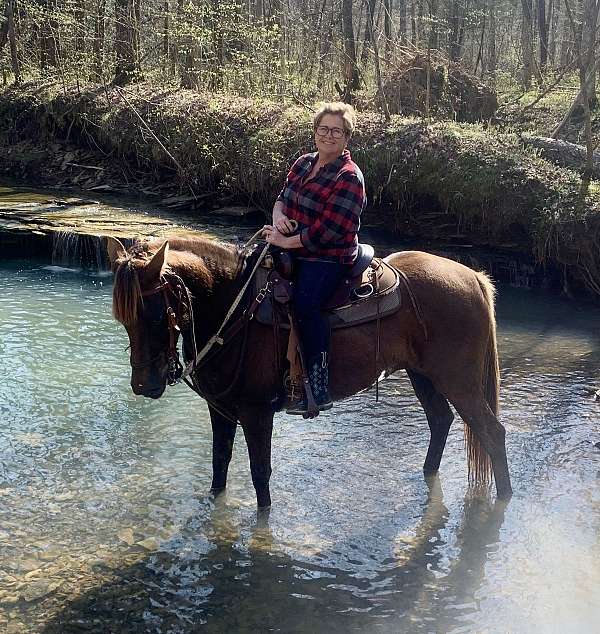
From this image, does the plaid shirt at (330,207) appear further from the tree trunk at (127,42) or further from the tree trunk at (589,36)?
the tree trunk at (127,42)

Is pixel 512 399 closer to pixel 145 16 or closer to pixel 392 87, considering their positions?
pixel 392 87

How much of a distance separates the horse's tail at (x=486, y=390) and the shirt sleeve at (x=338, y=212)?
4.18 ft

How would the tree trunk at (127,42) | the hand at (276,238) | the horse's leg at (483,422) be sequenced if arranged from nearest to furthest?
the hand at (276,238) < the horse's leg at (483,422) < the tree trunk at (127,42)

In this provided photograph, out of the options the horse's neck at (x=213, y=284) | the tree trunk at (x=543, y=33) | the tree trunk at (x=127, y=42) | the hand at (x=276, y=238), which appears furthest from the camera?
the tree trunk at (x=543, y=33)

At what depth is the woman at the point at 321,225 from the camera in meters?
4.35

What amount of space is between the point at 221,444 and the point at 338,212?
1.82 m

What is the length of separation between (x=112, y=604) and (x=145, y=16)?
17.6m

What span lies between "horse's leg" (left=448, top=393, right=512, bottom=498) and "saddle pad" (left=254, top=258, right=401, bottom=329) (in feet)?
2.72

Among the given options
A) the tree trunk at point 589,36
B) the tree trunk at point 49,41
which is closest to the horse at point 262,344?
the tree trunk at point 589,36

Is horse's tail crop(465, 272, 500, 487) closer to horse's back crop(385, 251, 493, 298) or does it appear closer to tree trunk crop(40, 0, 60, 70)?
horse's back crop(385, 251, 493, 298)

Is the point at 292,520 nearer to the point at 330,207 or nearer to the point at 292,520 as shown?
the point at 292,520

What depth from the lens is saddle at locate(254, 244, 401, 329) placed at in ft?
14.7

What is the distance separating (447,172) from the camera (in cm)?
1209

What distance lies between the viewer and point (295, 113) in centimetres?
1462
